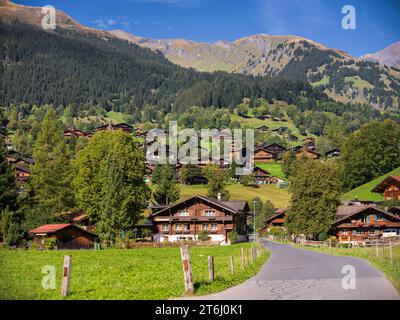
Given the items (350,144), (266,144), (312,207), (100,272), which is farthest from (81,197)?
(266,144)

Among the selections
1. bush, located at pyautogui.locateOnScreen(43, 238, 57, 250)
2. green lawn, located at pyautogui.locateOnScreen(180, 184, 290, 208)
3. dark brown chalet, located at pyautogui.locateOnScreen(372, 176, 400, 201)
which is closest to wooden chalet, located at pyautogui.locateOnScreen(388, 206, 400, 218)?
dark brown chalet, located at pyautogui.locateOnScreen(372, 176, 400, 201)

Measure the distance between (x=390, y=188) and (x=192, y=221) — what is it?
43.2 m

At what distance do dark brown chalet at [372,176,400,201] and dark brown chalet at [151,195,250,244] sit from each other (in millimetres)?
34359

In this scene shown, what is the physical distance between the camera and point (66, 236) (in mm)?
61281

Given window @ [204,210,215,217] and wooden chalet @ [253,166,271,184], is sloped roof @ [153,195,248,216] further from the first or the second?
wooden chalet @ [253,166,271,184]

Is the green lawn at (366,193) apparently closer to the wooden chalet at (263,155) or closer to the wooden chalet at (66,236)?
the wooden chalet at (263,155)

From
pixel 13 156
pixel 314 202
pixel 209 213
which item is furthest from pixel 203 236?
pixel 13 156

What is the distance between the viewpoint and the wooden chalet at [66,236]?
59.1m

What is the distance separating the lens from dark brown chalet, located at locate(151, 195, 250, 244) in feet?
262

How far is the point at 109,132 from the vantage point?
238 ft

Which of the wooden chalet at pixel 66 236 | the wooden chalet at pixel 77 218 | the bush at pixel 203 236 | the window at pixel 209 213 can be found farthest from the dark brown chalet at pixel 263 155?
the wooden chalet at pixel 66 236

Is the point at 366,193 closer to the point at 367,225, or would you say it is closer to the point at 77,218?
the point at 367,225

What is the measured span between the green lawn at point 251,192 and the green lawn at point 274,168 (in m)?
12.8

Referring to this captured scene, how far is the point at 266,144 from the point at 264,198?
64019mm
